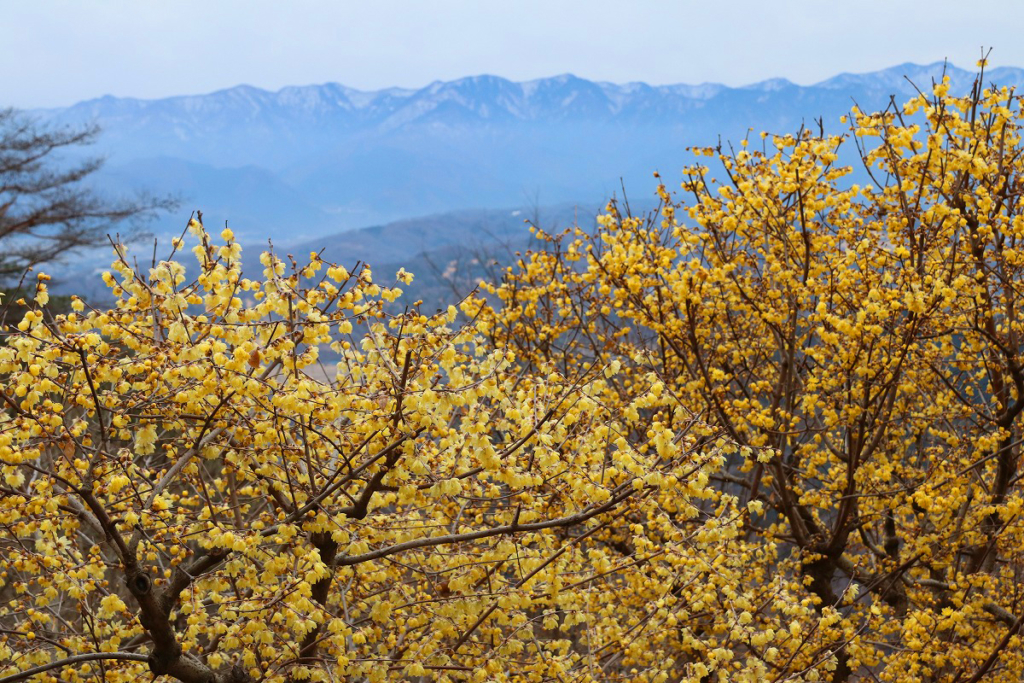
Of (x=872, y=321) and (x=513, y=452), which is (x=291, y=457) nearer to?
(x=513, y=452)

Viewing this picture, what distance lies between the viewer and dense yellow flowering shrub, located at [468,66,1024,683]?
21.6ft

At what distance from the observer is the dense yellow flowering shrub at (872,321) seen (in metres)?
6.58

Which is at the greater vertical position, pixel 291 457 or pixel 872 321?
pixel 872 321

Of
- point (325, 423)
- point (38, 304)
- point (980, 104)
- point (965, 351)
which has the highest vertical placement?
point (980, 104)

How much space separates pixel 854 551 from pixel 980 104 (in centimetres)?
894

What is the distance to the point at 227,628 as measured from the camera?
458 centimetres

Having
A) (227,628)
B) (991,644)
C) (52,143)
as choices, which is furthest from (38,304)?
(52,143)

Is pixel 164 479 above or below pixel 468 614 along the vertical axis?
above

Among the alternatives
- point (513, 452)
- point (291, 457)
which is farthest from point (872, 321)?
point (291, 457)

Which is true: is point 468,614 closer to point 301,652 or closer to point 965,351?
point 301,652

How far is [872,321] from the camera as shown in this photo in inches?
274

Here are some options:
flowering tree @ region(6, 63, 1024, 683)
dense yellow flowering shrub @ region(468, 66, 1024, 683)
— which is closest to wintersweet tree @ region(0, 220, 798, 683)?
flowering tree @ region(6, 63, 1024, 683)

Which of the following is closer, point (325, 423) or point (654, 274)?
point (325, 423)

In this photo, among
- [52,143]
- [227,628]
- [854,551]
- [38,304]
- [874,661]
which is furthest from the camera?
[52,143]
